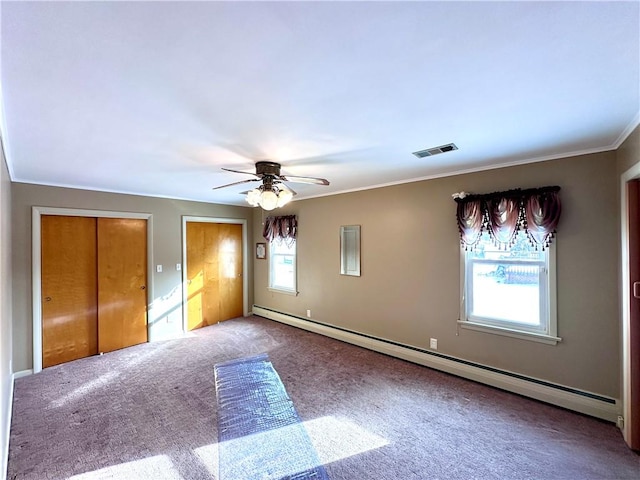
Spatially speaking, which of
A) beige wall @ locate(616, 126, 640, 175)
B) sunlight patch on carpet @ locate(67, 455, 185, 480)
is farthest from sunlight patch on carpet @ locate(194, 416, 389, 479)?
beige wall @ locate(616, 126, 640, 175)

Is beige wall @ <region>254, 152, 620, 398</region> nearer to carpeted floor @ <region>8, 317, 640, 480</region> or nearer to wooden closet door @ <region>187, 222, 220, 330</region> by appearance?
carpeted floor @ <region>8, 317, 640, 480</region>

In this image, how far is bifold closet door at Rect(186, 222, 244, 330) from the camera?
17.3ft

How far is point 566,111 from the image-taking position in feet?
5.97

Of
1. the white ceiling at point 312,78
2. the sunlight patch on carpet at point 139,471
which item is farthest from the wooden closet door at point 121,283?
the sunlight patch on carpet at point 139,471

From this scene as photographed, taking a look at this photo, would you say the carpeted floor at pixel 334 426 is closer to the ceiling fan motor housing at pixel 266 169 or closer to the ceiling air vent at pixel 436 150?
the ceiling fan motor housing at pixel 266 169

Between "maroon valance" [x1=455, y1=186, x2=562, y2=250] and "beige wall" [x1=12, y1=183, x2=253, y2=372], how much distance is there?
4.40m

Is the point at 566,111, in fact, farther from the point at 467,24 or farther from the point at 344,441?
the point at 344,441

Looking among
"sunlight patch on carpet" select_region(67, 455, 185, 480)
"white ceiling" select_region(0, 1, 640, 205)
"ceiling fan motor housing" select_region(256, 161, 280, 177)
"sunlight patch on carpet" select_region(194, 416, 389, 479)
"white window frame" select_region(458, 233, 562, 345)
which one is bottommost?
"sunlight patch on carpet" select_region(67, 455, 185, 480)

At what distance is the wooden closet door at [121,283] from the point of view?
4.22 m

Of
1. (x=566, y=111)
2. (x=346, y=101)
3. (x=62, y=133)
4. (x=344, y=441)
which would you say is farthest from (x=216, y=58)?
(x=344, y=441)

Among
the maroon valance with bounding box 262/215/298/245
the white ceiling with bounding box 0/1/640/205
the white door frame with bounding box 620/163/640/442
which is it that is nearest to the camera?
the white ceiling with bounding box 0/1/640/205

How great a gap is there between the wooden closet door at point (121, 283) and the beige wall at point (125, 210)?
179mm

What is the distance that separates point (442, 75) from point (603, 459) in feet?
9.54

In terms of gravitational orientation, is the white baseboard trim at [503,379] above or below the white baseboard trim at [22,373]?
above
